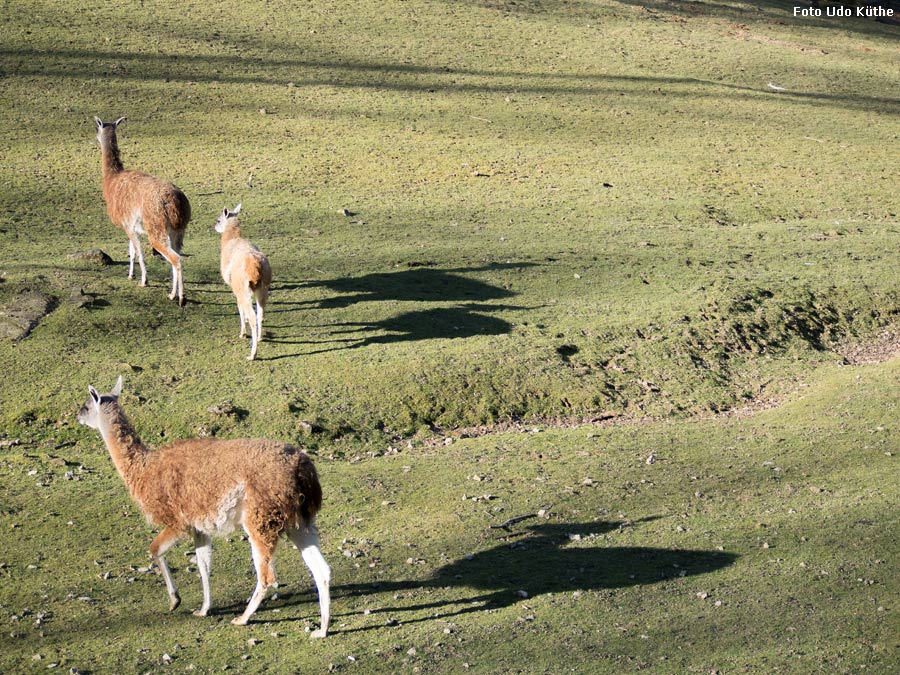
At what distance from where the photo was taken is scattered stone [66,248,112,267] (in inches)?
567

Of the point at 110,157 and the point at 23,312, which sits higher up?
the point at 110,157

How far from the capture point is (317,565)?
23.3 feet

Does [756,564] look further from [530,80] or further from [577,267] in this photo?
[530,80]

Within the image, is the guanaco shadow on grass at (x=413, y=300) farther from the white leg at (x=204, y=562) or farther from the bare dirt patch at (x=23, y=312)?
the white leg at (x=204, y=562)

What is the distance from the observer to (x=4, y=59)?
2245cm

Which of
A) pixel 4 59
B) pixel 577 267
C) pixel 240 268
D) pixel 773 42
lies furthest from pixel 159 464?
pixel 773 42

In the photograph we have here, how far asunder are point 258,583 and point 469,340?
20.2ft

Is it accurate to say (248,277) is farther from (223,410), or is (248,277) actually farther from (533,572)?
(533,572)

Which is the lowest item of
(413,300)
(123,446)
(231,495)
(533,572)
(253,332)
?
(533,572)

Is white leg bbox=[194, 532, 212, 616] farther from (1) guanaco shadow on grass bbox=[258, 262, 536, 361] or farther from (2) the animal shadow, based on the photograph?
(1) guanaco shadow on grass bbox=[258, 262, 536, 361]

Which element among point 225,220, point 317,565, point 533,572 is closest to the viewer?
point 317,565

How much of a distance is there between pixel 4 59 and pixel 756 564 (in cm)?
1998

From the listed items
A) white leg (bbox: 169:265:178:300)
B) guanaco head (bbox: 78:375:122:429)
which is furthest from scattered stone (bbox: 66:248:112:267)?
guanaco head (bbox: 78:375:122:429)

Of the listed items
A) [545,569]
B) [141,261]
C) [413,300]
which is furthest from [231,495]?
[413,300]
